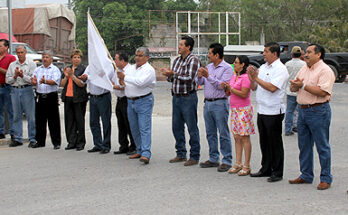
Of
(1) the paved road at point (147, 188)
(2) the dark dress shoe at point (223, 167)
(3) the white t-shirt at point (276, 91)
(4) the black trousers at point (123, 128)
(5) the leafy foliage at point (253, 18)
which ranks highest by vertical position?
(5) the leafy foliage at point (253, 18)

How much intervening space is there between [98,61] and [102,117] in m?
1.13

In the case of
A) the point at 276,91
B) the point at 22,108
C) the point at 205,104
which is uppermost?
the point at 276,91

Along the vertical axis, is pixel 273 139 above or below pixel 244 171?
above

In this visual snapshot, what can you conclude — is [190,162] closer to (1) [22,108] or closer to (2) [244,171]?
(2) [244,171]

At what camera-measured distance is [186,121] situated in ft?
28.2

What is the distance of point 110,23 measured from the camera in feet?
196

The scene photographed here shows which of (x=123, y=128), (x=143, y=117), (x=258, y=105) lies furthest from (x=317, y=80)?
(x=123, y=128)

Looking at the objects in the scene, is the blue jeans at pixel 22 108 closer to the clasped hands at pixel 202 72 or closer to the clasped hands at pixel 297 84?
the clasped hands at pixel 202 72

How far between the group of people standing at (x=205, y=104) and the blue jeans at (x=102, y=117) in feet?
0.06

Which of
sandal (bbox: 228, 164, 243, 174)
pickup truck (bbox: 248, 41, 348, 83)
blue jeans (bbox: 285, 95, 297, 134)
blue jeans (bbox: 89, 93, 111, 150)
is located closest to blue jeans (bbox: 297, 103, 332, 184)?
sandal (bbox: 228, 164, 243, 174)

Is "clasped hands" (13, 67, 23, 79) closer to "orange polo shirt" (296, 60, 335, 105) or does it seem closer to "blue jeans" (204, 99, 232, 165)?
"blue jeans" (204, 99, 232, 165)

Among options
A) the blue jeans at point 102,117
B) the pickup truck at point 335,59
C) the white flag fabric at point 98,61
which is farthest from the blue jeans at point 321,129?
the pickup truck at point 335,59

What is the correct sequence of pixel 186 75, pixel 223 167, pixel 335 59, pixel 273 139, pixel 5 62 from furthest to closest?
pixel 335 59 → pixel 5 62 → pixel 186 75 → pixel 223 167 → pixel 273 139

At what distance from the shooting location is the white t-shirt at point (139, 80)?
8703mm
